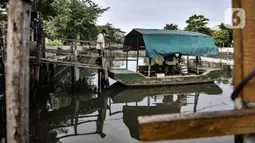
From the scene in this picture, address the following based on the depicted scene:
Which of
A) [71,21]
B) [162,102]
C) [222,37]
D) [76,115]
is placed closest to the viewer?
[76,115]

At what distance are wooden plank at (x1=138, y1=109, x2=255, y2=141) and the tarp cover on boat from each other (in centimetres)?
1094

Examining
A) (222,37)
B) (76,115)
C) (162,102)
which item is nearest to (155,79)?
(162,102)

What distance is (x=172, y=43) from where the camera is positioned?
12.7m

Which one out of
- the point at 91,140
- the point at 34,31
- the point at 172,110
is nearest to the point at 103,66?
the point at 34,31

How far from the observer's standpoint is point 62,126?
6723mm

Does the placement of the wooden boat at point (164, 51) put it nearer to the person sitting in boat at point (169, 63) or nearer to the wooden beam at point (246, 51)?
the person sitting in boat at point (169, 63)

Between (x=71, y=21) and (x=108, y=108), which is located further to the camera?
(x=71, y=21)

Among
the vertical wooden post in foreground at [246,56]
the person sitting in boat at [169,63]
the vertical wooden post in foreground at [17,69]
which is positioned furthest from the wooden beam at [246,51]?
the person sitting in boat at [169,63]

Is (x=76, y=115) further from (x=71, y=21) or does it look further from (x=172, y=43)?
(x=71, y=21)

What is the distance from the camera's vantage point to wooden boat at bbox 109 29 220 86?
11.9 meters

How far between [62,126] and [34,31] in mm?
5333

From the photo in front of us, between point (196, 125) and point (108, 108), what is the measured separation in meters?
7.90

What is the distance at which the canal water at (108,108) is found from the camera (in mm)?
5973

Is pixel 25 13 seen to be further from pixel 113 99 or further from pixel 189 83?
pixel 189 83
